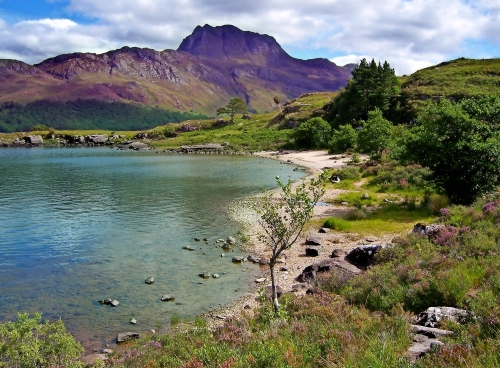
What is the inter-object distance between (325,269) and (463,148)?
17901 millimetres

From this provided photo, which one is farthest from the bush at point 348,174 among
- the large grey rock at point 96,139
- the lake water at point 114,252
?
the large grey rock at point 96,139

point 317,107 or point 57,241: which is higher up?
point 317,107

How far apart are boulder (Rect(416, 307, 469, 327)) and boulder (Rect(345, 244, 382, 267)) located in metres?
10.5

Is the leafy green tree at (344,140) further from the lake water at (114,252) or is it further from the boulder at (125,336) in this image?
the boulder at (125,336)

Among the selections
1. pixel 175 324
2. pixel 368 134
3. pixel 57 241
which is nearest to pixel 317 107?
pixel 368 134

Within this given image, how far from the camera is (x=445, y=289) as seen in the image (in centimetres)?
1341

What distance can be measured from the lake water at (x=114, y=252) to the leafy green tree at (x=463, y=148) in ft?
53.0

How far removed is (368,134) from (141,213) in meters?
51.0

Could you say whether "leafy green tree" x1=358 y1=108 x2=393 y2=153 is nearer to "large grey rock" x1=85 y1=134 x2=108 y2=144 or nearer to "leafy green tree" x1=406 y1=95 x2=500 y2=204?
"leafy green tree" x1=406 y1=95 x2=500 y2=204

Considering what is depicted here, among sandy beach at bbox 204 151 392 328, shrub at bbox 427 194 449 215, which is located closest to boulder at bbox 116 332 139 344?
sandy beach at bbox 204 151 392 328

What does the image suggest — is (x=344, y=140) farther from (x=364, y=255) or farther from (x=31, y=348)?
(x=31, y=348)

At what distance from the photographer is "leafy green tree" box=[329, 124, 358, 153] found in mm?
93650

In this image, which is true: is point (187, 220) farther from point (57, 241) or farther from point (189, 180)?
point (189, 180)

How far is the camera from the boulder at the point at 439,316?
446 inches
